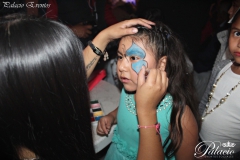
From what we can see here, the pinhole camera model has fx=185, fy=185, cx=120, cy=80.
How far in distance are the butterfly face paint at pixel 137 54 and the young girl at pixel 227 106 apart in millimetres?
503

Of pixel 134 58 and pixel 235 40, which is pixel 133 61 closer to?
pixel 134 58

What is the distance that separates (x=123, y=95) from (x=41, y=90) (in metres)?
0.59

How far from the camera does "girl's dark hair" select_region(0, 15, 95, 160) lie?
0.47 meters

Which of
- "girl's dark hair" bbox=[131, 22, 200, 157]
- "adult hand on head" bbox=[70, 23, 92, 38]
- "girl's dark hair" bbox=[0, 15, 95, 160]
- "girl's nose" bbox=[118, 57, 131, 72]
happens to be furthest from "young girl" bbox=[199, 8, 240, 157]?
"adult hand on head" bbox=[70, 23, 92, 38]

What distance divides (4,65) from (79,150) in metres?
0.36

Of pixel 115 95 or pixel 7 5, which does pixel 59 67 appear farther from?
pixel 7 5

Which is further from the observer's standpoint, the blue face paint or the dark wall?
the dark wall

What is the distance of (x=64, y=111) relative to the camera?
573 millimetres

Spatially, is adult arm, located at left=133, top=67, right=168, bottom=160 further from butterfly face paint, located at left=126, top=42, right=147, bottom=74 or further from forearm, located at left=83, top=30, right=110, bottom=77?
forearm, located at left=83, top=30, right=110, bottom=77

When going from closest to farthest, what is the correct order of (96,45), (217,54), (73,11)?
(96,45) < (217,54) < (73,11)

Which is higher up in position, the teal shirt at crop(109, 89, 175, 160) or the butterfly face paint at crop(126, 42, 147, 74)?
the butterfly face paint at crop(126, 42, 147, 74)

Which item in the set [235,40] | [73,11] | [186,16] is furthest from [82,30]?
[186,16]

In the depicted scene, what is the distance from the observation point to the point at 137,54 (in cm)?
85

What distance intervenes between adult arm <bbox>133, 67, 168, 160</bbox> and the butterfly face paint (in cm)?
19
